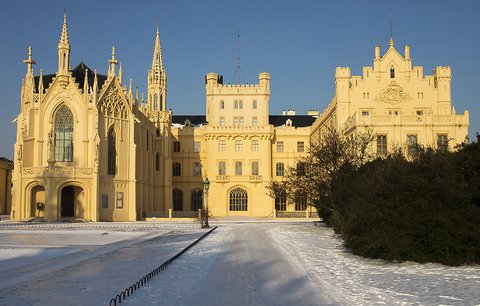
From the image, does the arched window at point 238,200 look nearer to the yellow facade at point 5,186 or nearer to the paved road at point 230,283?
the yellow facade at point 5,186

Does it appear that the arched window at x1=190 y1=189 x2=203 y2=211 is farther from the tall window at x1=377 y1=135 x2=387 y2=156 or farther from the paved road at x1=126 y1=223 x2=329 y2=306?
the paved road at x1=126 y1=223 x2=329 y2=306

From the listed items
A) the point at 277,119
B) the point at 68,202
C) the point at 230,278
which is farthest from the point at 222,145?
the point at 230,278

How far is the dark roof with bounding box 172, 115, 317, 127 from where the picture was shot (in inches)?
3086

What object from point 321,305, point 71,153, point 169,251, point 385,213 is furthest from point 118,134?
point 321,305

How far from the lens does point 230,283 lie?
1319 centimetres

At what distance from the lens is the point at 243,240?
27.1 metres

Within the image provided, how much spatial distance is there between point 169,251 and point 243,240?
7.08 metres

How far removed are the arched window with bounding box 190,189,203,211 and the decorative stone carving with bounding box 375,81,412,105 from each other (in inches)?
1094

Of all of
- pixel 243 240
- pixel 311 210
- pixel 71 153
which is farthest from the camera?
pixel 311 210

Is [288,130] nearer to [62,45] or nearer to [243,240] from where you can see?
[62,45]

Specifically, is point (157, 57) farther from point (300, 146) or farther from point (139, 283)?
point (139, 283)

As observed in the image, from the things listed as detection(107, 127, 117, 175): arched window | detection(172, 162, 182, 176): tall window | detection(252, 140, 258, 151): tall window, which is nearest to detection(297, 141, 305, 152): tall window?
detection(252, 140, 258, 151): tall window

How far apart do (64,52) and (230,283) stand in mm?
47021

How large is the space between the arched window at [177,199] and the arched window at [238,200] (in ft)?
24.0
